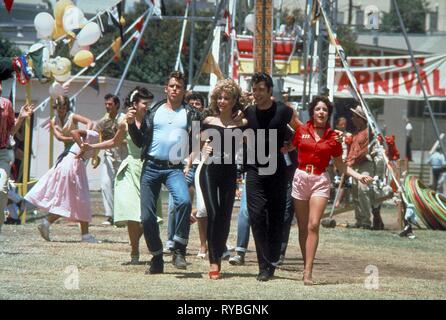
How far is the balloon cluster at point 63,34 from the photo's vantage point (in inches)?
656

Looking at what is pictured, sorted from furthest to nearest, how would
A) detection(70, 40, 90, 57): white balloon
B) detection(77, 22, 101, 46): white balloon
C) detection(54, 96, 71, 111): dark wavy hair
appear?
detection(70, 40, 90, 57): white balloon, detection(77, 22, 101, 46): white balloon, detection(54, 96, 71, 111): dark wavy hair

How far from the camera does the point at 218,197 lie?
11445 mm

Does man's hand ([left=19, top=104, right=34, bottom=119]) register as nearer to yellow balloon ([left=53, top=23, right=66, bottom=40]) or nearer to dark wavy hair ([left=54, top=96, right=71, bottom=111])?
dark wavy hair ([left=54, top=96, right=71, bottom=111])

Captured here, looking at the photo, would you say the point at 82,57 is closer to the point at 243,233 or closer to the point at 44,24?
the point at 44,24

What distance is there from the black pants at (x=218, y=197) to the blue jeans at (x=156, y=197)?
0.83 feet

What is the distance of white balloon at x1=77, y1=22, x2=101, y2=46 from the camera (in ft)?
56.1

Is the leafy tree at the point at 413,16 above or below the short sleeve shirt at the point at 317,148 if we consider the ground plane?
below

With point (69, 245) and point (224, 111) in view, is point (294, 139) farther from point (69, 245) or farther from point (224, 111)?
Result: point (69, 245)

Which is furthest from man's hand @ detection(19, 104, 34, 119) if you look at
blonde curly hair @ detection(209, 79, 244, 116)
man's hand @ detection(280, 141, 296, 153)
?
man's hand @ detection(280, 141, 296, 153)

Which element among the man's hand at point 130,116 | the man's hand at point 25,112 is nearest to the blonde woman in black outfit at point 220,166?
the man's hand at point 130,116

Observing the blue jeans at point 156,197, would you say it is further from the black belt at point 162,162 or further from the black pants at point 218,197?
the black pants at point 218,197

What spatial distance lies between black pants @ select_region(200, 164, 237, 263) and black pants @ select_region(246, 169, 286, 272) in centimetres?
20

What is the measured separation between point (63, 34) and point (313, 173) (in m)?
6.94

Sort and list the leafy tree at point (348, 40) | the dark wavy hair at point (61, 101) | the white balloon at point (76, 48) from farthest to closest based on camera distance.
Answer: the leafy tree at point (348, 40), the white balloon at point (76, 48), the dark wavy hair at point (61, 101)
